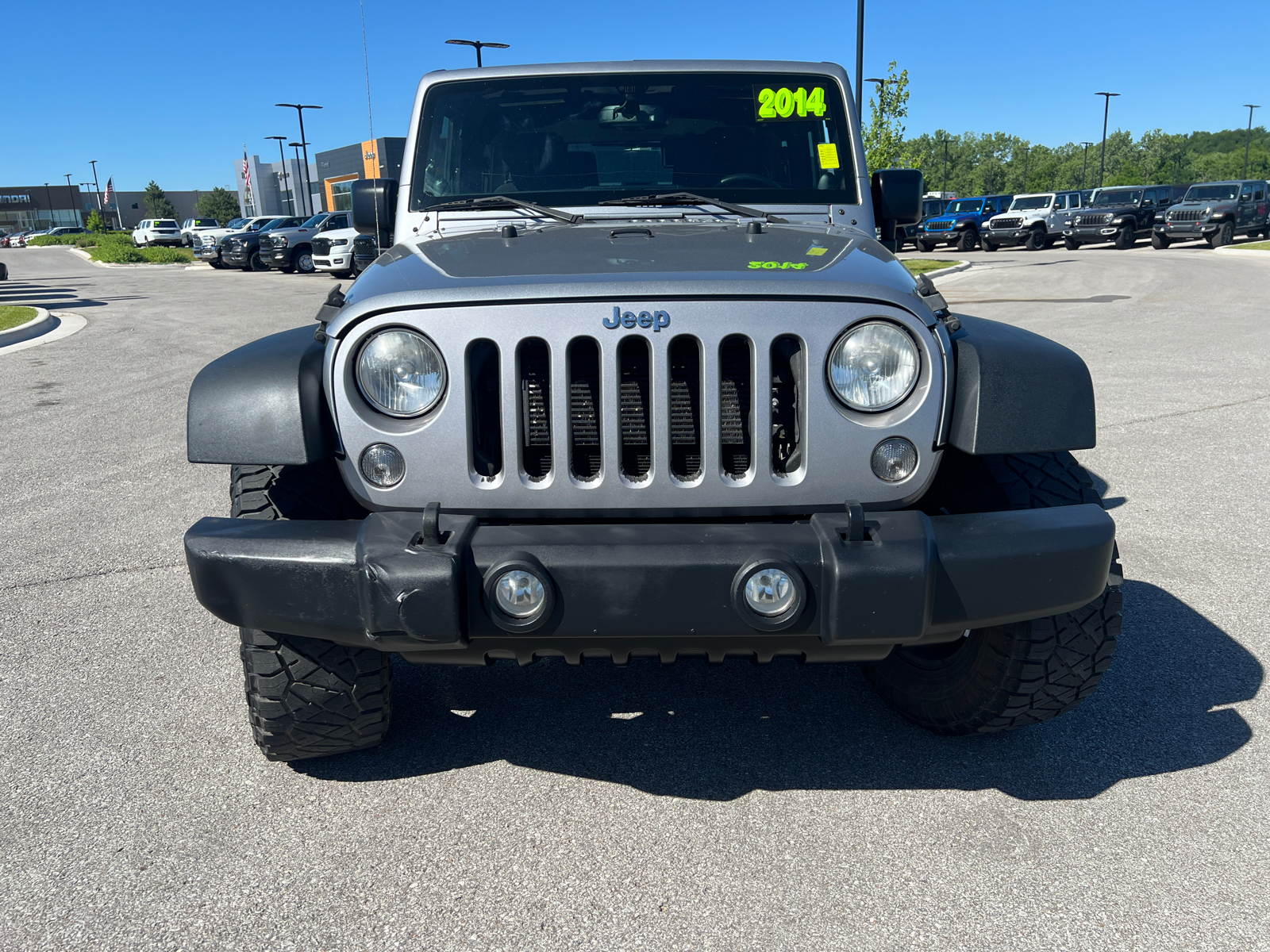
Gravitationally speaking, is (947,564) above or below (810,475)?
below

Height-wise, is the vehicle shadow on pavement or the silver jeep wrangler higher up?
the silver jeep wrangler

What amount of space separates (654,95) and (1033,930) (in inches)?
115

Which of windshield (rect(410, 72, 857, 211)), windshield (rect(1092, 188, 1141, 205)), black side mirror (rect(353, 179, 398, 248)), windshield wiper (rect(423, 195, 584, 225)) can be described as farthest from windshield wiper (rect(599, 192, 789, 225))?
windshield (rect(1092, 188, 1141, 205))

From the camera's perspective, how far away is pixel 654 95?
3.73 meters

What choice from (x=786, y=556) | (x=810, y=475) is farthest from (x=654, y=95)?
(x=786, y=556)

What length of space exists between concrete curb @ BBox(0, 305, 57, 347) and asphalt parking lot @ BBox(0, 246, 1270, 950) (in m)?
9.78

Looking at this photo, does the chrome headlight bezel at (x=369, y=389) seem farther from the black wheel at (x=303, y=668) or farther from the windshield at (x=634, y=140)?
the windshield at (x=634, y=140)

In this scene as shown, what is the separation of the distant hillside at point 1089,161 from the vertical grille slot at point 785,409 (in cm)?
7724

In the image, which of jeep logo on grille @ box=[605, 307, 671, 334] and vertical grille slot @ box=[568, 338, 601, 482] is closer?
jeep logo on grille @ box=[605, 307, 671, 334]

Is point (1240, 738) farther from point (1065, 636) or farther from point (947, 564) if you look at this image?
point (947, 564)

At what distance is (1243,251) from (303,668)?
30.8 m

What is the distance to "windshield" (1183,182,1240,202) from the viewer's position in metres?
30.7

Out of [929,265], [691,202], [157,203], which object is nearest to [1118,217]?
[929,265]

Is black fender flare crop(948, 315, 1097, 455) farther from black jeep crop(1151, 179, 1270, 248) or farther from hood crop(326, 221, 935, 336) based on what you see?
black jeep crop(1151, 179, 1270, 248)
